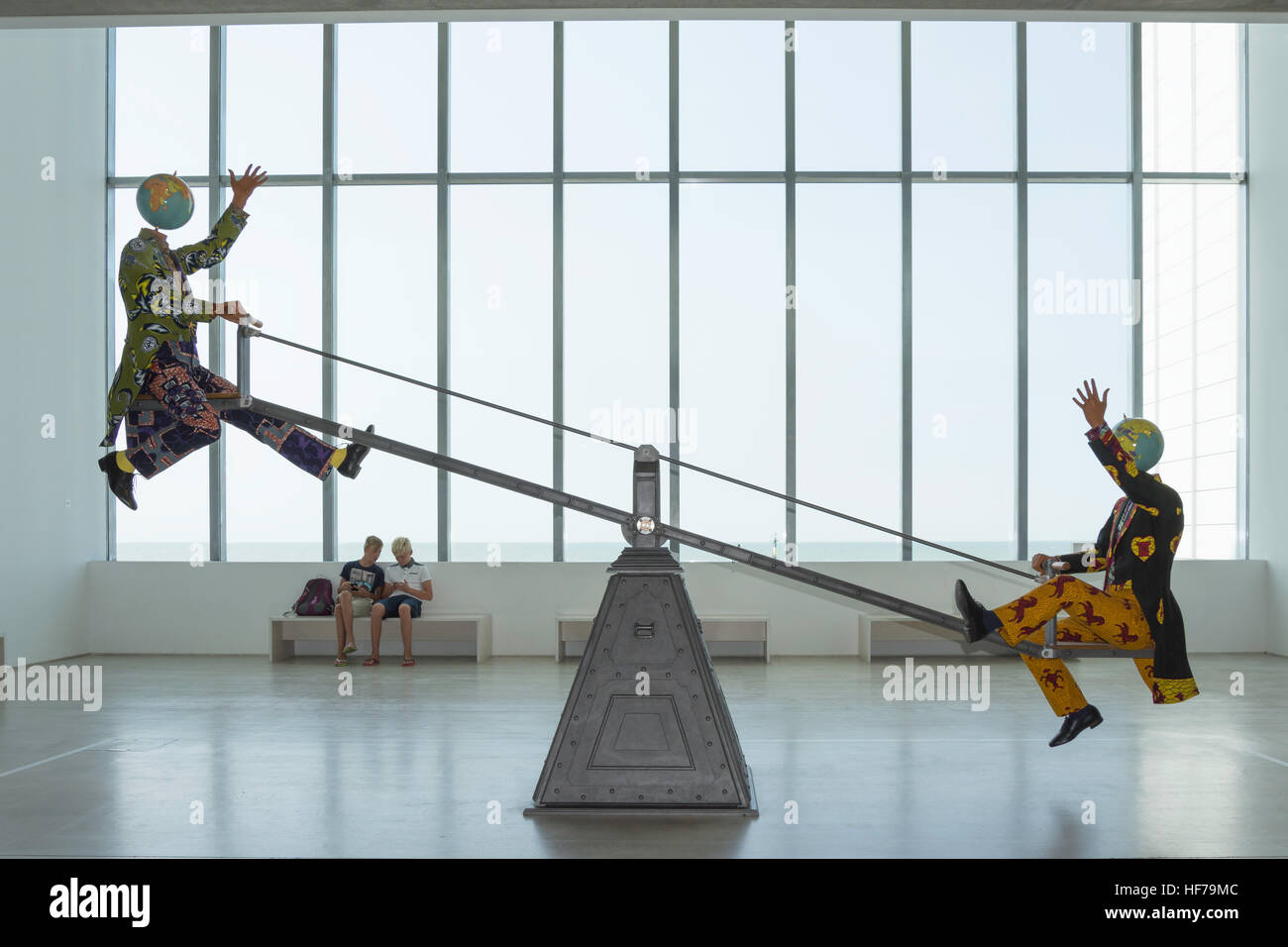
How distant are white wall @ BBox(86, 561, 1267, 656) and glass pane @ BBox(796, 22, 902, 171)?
3.68 meters

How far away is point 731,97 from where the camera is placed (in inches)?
393

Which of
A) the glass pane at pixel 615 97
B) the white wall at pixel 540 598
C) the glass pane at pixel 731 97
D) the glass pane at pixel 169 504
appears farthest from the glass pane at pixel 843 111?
the glass pane at pixel 169 504

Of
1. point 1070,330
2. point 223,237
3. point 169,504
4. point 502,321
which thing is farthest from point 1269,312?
point 169,504

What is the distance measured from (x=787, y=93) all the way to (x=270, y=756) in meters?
7.46

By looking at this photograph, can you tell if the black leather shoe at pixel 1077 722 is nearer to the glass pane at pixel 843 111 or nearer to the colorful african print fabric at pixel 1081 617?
the colorful african print fabric at pixel 1081 617

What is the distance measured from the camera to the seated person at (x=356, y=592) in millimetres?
8938

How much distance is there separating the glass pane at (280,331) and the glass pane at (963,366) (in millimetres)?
5475

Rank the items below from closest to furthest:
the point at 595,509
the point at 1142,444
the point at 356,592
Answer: the point at 595,509 → the point at 1142,444 → the point at 356,592

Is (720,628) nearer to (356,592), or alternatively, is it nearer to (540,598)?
(540,598)

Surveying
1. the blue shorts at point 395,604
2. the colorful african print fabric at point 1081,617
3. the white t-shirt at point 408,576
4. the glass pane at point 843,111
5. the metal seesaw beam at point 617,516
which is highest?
the glass pane at point 843,111

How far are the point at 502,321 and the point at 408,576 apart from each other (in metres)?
2.48

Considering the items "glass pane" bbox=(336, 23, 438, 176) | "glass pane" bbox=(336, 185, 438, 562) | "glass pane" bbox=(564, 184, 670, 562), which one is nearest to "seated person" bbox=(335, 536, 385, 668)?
"glass pane" bbox=(336, 185, 438, 562)

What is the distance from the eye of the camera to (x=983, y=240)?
10.0 metres
